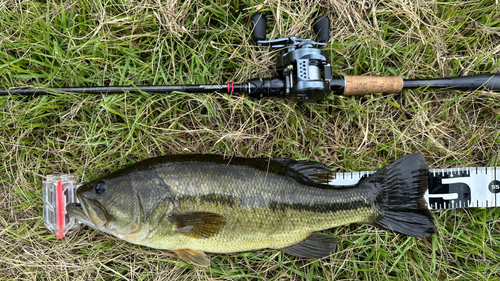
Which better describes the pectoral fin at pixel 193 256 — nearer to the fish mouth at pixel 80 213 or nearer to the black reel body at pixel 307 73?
the fish mouth at pixel 80 213

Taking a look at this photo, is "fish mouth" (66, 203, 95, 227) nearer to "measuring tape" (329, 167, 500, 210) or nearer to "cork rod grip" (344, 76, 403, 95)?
"measuring tape" (329, 167, 500, 210)

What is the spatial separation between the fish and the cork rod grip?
639mm

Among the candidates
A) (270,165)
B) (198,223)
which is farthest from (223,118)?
(198,223)

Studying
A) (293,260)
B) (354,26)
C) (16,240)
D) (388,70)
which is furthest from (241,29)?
(16,240)

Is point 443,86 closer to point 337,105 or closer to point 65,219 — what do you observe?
point 337,105

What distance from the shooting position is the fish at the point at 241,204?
2.35 meters

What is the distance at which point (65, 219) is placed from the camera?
2643 millimetres

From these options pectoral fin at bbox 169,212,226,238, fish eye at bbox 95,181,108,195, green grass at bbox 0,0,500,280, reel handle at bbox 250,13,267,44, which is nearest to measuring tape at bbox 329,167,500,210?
green grass at bbox 0,0,500,280

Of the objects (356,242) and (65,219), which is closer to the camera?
(65,219)

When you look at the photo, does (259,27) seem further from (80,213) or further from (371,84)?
(80,213)

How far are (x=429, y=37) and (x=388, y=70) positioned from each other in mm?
513

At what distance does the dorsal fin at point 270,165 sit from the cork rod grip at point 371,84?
737 millimetres

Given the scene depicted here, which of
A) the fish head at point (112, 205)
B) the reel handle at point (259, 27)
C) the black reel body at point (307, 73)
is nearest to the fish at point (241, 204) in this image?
the fish head at point (112, 205)

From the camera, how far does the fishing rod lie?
2.49 m
